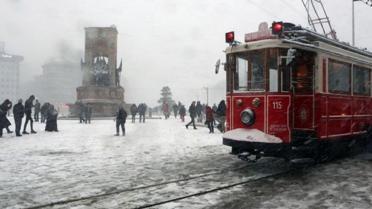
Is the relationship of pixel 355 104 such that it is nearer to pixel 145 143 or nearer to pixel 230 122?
pixel 230 122

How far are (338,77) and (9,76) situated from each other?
159 m

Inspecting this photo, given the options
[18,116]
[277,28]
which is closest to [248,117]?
[277,28]

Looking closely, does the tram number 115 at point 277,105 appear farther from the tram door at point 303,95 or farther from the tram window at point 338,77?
the tram window at point 338,77

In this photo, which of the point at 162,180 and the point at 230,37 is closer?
the point at 162,180

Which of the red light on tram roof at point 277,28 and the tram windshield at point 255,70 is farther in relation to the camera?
the tram windshield at point 255,70

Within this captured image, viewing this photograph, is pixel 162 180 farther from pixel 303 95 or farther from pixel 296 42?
pixel 296 42

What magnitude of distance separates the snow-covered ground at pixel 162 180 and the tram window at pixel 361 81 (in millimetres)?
2047

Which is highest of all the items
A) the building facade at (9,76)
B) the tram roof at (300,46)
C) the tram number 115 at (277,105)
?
the building facade at (9,76)

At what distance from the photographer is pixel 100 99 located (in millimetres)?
44438

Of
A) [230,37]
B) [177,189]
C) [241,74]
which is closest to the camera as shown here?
[177,189]

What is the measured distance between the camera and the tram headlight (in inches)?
396

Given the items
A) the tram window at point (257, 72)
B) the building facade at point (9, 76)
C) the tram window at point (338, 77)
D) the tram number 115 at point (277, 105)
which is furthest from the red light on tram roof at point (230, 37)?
the building facade at point (9, 76)

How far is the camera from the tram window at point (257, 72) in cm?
1013

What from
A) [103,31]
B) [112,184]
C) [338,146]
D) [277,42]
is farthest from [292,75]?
[103,31]
